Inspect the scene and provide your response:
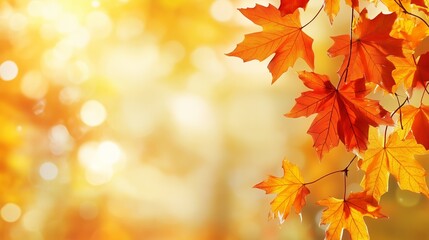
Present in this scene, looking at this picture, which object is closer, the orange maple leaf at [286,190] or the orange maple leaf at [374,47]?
the orange maple leaf at [374,47]

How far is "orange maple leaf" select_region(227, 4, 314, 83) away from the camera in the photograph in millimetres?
810

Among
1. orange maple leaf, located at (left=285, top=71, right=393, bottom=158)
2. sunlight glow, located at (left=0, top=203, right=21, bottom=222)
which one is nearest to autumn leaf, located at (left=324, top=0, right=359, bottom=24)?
orange maple leaf, located at (left=285, top=71, right=393, bottom=158)

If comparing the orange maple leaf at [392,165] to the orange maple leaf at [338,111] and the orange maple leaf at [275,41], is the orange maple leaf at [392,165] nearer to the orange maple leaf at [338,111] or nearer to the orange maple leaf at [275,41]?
the orange maple leaf at [338,111]

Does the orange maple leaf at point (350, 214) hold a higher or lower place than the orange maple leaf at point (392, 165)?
lower

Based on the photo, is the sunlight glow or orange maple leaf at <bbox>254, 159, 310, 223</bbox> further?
the sunlight glow

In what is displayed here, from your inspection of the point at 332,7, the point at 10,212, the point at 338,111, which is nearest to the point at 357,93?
the point at 338,111

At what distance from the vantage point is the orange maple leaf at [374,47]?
752 mm

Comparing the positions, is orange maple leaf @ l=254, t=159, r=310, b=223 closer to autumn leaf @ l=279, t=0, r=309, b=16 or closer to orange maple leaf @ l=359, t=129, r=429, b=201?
orange maple leaf @ l=359, t=129, r=429, b=201

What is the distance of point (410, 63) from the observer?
0.85m

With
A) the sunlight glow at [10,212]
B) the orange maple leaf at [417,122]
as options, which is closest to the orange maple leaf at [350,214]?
the orange maple leaf at [417,122]

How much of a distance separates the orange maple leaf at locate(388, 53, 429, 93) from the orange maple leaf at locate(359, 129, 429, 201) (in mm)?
106

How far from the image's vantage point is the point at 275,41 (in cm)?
84

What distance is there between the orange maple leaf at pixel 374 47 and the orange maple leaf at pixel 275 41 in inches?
2.3

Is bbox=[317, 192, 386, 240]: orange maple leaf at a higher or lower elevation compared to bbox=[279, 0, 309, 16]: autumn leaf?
lower
